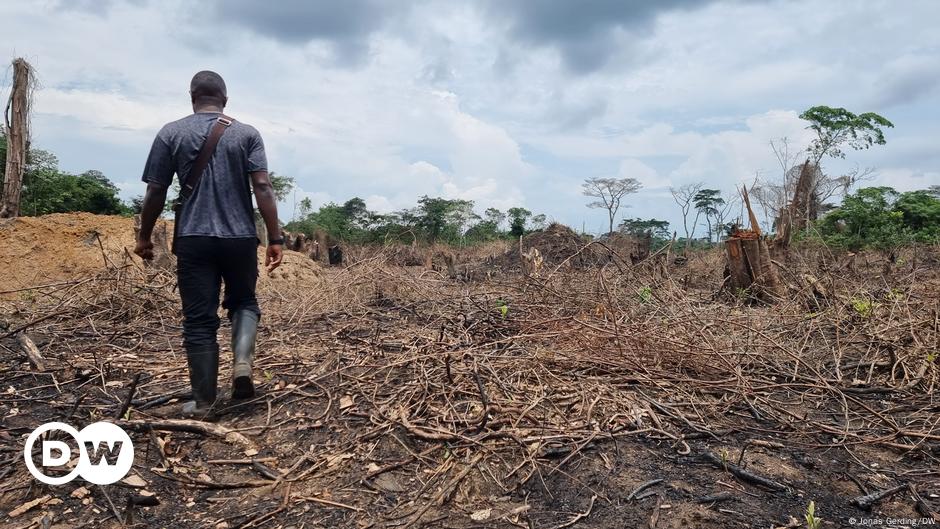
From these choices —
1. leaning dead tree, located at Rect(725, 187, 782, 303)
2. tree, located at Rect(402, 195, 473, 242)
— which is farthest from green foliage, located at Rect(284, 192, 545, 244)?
leaning dead tree, located at Rect(725, 187, 782, 303)

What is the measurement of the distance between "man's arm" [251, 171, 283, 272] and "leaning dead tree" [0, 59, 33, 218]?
9244 millimetres

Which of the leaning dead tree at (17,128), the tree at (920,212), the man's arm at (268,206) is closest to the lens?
the man's arm at (268,206)

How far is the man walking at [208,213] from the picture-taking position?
287 centimetres

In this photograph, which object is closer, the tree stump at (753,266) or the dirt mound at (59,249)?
the tree stump at (753,266)

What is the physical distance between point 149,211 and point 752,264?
21.0ft

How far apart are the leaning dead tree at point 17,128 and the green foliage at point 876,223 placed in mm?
18050

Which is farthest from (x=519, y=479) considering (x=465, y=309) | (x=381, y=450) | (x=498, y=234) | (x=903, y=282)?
(x=498, y=234)

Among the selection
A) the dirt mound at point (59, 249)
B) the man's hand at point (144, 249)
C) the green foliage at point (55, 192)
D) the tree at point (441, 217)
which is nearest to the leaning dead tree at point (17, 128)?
the dirt mound at point (59, 249)

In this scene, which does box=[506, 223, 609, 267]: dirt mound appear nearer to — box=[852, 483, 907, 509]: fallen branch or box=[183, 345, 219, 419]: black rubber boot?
box=[183, 345, 219, 419]: black rubber boot

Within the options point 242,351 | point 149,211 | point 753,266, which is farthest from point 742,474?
point 753,266

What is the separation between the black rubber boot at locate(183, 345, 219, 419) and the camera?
2871 mm

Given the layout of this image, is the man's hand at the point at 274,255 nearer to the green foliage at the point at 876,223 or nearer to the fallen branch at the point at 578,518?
the fallen branch at the point at 578,518

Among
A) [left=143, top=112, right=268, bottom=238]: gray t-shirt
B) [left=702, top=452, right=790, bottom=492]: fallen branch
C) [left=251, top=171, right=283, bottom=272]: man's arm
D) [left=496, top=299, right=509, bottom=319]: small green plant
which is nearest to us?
[left=702, top=452, right=790, bottom=492]: fallen branch

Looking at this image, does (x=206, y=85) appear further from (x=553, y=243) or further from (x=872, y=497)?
(x=553, y=243)
